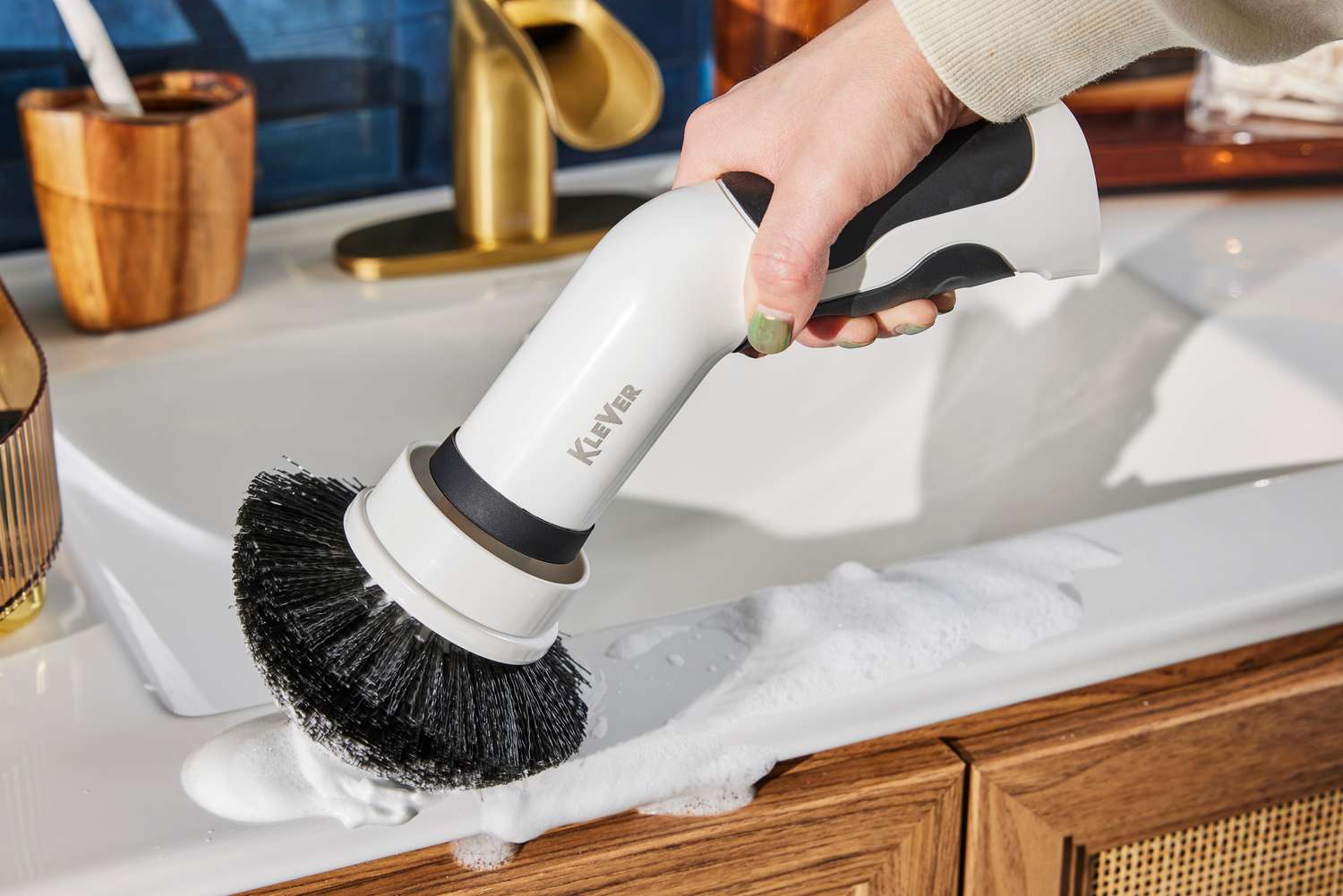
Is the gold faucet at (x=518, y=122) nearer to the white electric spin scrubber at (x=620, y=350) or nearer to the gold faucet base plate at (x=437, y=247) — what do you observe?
the gold faucet base plate at (x=437, y=247)

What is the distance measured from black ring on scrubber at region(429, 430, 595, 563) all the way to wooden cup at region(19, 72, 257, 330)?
0.93 feet

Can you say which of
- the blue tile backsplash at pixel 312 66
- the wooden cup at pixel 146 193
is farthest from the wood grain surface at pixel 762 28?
the wooden cup at pixel 146 193

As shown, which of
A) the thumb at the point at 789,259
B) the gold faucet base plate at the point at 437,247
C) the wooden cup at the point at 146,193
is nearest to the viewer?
the thumb at the point at 789,259

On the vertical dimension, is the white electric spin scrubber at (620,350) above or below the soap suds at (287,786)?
above

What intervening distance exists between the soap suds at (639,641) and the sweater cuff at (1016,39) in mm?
178

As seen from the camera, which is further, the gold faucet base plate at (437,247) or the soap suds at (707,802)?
the gold faucet base plate at (437,247)

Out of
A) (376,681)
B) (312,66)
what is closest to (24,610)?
(376,681)

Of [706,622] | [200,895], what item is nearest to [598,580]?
[706,622]

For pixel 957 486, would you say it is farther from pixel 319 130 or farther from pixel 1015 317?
Answer: pixel 319 130

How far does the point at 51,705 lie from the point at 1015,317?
496 mm

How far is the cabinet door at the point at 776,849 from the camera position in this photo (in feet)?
1.12

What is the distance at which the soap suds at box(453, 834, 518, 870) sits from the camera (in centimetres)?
34

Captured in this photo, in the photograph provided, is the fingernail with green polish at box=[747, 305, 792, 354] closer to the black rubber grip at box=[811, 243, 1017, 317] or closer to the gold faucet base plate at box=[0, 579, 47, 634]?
the black rubber grip at box=[811, 243, 1017, 317]

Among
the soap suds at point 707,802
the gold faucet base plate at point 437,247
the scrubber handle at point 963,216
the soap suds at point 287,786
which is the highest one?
the scrubber handle at point 963,216
